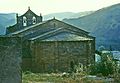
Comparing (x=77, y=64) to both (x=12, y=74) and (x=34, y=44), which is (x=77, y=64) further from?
(x=12, y=74)

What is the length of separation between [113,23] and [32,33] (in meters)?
62.8

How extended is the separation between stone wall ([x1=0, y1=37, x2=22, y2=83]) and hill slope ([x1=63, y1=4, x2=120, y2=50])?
66.6 meters

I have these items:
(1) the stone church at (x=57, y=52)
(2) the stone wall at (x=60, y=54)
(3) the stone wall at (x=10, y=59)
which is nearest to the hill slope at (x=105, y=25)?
(1) the stone church at (x=57, y=52)

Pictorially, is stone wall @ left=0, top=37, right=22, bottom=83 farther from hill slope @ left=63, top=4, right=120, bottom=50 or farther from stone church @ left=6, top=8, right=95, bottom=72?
hill slope @ left=63, top=4, right=120, bottom=50

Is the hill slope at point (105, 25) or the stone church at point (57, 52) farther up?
the hill slope at point (105, 25)

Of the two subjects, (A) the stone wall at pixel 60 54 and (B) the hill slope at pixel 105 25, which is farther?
(B) the hill slope at pixel 105 25

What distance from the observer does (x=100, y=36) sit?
335 ft

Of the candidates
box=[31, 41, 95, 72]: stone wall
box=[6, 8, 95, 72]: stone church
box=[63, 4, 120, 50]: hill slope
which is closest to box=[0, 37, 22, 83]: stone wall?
box=[6, 8, 95, 72]: stone church

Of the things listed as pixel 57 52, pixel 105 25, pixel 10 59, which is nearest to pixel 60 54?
pixel 57 52

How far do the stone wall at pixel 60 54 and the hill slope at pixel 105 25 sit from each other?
151 ft

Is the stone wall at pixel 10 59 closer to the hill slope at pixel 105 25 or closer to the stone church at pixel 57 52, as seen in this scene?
the stone church at pixel 57 52

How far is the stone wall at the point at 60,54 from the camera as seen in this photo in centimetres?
3519

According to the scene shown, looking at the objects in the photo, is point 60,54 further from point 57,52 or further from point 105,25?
point 105,25

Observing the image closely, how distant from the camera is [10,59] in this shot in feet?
50.6
